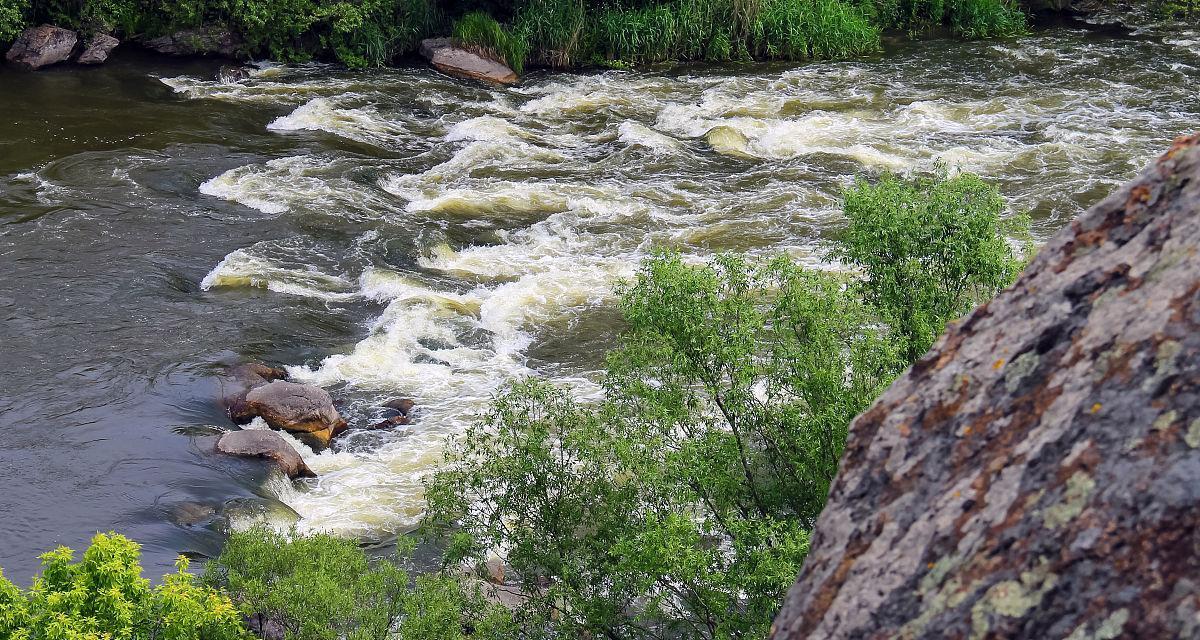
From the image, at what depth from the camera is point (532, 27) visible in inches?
1451

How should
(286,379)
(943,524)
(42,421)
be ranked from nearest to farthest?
(943,524) < (42,421) < (286,379)

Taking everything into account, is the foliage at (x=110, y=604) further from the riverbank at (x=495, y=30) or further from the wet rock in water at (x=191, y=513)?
the riverbank at (x=495, y=30)

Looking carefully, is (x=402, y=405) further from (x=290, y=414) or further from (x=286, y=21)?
(x=286, y=21)

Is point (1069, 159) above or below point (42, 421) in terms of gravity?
above

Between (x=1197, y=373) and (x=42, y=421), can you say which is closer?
(x=1197, y=373)

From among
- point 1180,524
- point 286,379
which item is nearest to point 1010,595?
point 1180,524

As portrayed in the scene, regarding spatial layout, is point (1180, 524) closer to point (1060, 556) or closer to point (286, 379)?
point (1060, 556)

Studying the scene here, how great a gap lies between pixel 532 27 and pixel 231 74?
9.64m

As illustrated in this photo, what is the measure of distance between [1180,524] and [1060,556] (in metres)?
0.46

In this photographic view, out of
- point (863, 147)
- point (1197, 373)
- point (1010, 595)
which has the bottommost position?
point (863, 147)

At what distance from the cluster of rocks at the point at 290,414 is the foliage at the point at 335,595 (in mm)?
4869

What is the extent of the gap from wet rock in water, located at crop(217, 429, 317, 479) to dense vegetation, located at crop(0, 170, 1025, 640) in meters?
4.59

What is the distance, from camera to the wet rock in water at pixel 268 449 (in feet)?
51.9

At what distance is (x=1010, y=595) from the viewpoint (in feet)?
15.0
